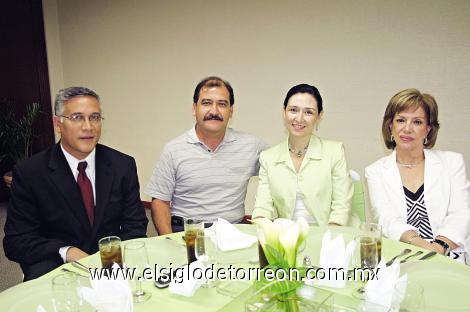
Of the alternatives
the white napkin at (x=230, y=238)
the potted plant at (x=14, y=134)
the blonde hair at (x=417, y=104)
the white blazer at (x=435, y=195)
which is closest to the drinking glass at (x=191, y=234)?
the white napkin at (x=230, y=238)

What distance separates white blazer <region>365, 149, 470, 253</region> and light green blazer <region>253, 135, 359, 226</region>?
0.59ft

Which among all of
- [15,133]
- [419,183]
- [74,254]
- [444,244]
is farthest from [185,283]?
[15,133]

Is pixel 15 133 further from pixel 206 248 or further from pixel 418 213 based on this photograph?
pixel 418 213

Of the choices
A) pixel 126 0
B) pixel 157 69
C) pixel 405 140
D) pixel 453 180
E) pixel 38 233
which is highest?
pixel 126 0

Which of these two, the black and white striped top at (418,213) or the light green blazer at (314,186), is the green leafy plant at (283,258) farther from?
the black and white striped top at (418,213)

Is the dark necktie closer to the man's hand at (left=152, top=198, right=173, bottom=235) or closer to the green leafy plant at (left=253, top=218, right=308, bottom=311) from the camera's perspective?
the man's hand at (left=152, top=198, right=173, bottom=235)

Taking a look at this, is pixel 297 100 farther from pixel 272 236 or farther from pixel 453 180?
pixel 272 236

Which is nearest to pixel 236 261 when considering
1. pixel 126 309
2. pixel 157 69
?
pixel 126 309

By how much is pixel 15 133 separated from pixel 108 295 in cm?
467

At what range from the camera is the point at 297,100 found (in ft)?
7.72

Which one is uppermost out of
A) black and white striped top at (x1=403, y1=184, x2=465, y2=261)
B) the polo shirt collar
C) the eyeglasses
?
the eyeglasses

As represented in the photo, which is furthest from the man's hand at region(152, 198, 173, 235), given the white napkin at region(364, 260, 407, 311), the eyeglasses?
the white napkin at region(364, 260, 407, 311)

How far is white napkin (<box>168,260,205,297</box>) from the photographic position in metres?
1.32

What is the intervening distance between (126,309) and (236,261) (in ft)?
1.71
